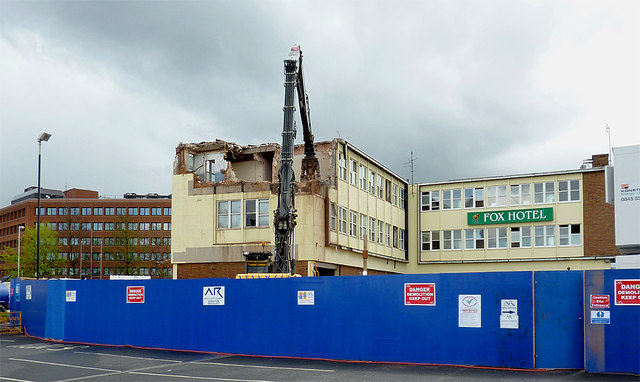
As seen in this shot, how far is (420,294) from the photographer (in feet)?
59.1

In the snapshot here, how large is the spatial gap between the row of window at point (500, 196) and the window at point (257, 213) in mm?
18267

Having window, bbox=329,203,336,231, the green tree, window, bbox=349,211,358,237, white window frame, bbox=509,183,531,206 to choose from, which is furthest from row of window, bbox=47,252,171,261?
window, bbox=329,203,336,231

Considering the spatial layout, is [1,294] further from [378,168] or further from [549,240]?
[549,240]

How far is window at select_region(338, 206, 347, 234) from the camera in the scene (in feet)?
129

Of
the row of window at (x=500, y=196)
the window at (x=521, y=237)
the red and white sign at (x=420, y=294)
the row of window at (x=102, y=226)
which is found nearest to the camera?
the red and white sign at (x=420, y=294)

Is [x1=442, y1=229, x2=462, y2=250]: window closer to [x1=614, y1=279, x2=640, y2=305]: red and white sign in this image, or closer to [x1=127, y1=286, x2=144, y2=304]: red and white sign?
[x1=127, y1=286, x2=144, y2=304]: red and white sign

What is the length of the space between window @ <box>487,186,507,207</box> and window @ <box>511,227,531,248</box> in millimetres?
2229

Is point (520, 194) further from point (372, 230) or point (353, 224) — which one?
point (353, 224)

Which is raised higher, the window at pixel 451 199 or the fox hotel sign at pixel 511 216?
the window at pixel 451 199

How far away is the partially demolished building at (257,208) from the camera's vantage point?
37.4 metres

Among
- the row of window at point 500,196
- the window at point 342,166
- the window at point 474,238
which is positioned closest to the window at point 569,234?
the row of window at point 500,196

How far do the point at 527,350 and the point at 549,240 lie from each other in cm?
3282

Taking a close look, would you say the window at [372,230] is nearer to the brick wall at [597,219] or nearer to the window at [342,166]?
the window at [342,166]

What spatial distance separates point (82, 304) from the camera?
24.9 meters
